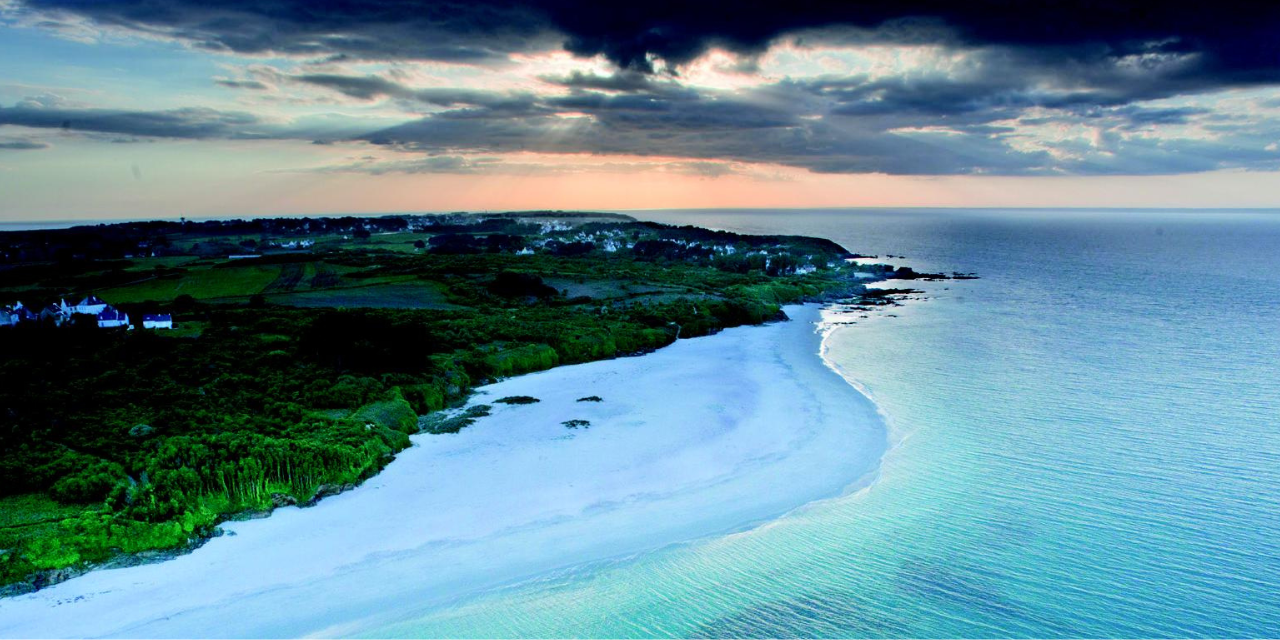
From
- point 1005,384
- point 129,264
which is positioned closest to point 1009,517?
point 1005,384

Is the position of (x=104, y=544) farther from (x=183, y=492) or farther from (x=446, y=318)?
(x=446, y=318)

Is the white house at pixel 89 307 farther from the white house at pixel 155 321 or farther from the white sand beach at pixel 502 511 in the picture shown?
the white sand beach at pixel 502 511

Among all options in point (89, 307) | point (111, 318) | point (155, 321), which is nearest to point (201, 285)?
point (89, 307)

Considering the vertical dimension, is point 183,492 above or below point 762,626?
above

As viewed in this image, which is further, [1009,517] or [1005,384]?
[1005,384]

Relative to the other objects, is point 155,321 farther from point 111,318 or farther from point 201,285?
point 201,285

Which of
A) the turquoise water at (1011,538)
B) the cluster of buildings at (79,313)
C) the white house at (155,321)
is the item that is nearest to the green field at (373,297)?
the cluster of buildings at (79,313)
